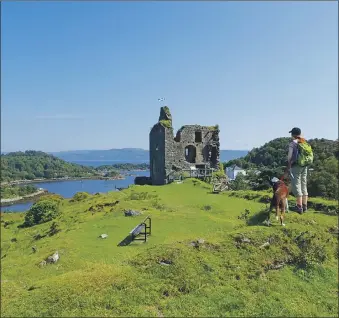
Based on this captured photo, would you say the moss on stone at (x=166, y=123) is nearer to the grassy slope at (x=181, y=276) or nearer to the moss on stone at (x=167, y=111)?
the moss on stone at (x=167, y=111)

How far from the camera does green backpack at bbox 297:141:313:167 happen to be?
6672mm

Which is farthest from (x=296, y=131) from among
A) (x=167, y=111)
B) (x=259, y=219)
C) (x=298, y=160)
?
(x=167, y=111)

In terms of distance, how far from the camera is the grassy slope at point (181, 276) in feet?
32.8

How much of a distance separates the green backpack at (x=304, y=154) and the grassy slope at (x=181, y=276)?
17.1 feet

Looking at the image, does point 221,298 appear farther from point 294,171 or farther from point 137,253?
point 294,171

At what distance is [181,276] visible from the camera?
1116 cm

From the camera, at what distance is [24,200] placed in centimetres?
11931

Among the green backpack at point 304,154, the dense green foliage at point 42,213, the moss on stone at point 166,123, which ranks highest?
the moss on stone at point 166,123

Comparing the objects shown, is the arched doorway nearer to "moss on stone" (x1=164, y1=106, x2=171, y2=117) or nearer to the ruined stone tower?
the ruined stone tower

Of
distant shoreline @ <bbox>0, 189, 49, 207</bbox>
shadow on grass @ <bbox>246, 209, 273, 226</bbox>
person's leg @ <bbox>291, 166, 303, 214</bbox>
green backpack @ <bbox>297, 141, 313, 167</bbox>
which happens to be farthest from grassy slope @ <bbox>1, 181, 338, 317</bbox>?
distant shoreline @ <bbox>0, 189, 49, 207</bbox>

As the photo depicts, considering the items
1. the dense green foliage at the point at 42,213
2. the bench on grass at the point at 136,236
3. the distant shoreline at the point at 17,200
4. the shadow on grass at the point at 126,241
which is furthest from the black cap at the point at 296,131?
the distant shoreline at the point at 17,200

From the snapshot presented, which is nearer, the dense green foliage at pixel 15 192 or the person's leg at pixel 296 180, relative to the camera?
the person's leg at pixel 296 180

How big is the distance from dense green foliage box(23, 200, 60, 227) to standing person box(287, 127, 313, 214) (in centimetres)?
2343

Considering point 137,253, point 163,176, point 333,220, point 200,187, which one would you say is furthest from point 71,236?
point 163,176
